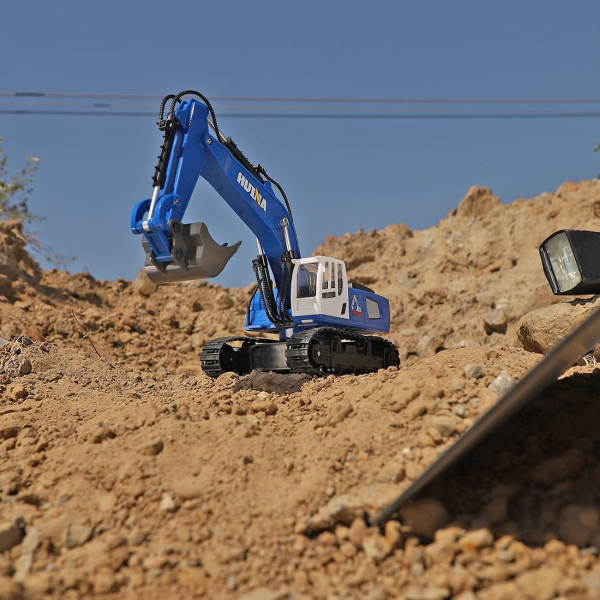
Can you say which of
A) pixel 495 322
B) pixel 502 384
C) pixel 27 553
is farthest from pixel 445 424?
pixel 495 322

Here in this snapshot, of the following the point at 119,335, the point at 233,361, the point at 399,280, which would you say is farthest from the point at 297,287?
the point at 399,280

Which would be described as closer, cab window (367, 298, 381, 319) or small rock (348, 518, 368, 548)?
small rock (348, 518, 368, 548)

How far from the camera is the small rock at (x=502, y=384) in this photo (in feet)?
16.7

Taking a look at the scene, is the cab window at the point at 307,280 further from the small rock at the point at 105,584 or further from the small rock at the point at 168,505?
the small rock at the point at 105,584

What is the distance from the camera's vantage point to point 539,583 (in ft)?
10.8

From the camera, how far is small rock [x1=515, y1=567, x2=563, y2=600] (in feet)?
10.6

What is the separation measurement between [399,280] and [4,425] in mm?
15193

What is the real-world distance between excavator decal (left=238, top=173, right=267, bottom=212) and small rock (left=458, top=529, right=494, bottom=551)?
20.0ft

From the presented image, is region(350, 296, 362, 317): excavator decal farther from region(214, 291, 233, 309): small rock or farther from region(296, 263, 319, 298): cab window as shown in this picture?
region(214, 291, 233, 309): small rock

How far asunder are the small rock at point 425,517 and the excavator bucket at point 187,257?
3796 mm

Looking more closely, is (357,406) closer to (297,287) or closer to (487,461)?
(487,461)

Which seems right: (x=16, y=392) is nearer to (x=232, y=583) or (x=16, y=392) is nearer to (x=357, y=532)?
(x=232, y=583)

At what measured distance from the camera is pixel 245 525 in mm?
4027

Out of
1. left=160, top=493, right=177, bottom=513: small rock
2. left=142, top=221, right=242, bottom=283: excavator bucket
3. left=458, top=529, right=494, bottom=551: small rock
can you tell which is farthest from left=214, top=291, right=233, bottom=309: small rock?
left=458, top=529, right=494, bottom=551: small rock
